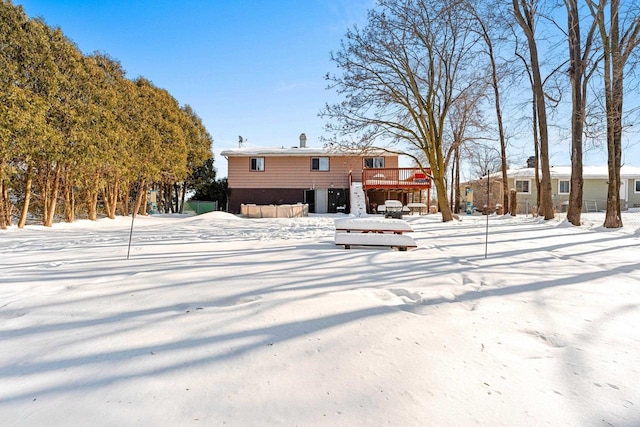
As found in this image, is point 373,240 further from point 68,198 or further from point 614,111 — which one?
point 68,198

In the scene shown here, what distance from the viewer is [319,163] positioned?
69.1 feet

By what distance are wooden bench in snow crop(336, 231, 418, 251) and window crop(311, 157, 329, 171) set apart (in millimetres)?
15557

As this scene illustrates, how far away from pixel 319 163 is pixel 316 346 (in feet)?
63.8

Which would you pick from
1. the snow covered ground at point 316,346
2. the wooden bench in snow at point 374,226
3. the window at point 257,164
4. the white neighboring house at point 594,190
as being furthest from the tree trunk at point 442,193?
the white neighboring house at point 594,190

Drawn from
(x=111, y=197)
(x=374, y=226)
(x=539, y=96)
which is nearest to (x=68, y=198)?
(x=111, y=197)

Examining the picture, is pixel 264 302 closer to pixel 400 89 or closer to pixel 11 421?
pixel 11 421

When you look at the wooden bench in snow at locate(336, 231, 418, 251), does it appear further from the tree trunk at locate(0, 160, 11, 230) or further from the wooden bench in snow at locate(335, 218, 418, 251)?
the tree trunk at locate(0, 160, 11, 230)

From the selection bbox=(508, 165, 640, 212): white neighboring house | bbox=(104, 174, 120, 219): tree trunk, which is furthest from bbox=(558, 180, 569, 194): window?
bbox=(104, 174, 120, 219): tree trunk

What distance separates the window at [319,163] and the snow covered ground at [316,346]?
56.8 feet

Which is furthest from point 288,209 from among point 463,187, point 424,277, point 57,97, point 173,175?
point 463,187

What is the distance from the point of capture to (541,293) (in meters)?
3.18

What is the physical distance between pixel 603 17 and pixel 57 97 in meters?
15.7

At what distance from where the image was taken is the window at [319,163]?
21000 mm

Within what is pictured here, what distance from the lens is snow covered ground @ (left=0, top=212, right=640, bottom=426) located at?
1.44 metres
